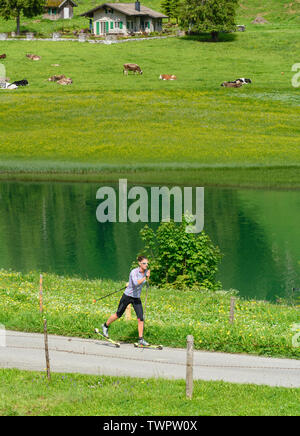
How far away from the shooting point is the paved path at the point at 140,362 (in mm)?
18828

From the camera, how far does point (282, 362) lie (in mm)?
20125

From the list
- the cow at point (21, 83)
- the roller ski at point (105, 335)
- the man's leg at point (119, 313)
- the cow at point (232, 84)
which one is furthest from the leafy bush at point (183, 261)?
the cow at point (21, 83)

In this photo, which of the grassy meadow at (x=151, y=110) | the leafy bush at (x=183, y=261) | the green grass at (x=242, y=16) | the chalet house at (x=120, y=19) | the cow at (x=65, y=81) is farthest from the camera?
the green grass at (x=242, y=16)

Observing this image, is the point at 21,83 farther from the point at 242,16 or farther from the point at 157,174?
the point at 242,16

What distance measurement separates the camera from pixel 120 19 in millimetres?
148750

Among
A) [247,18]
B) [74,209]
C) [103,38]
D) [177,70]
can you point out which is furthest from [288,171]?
[247,18]

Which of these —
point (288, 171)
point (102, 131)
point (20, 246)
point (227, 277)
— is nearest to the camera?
point (227, 277)

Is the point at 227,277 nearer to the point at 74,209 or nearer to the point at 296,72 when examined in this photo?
the point at 74,209

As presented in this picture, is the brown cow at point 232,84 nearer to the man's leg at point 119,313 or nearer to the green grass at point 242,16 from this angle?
the green grass at point 242,16

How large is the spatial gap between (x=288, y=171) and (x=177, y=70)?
5187 cm

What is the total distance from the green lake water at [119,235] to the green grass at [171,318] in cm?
817

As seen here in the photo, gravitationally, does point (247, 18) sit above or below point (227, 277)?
above

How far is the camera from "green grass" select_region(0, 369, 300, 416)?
51.2 feet

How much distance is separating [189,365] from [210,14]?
131m
